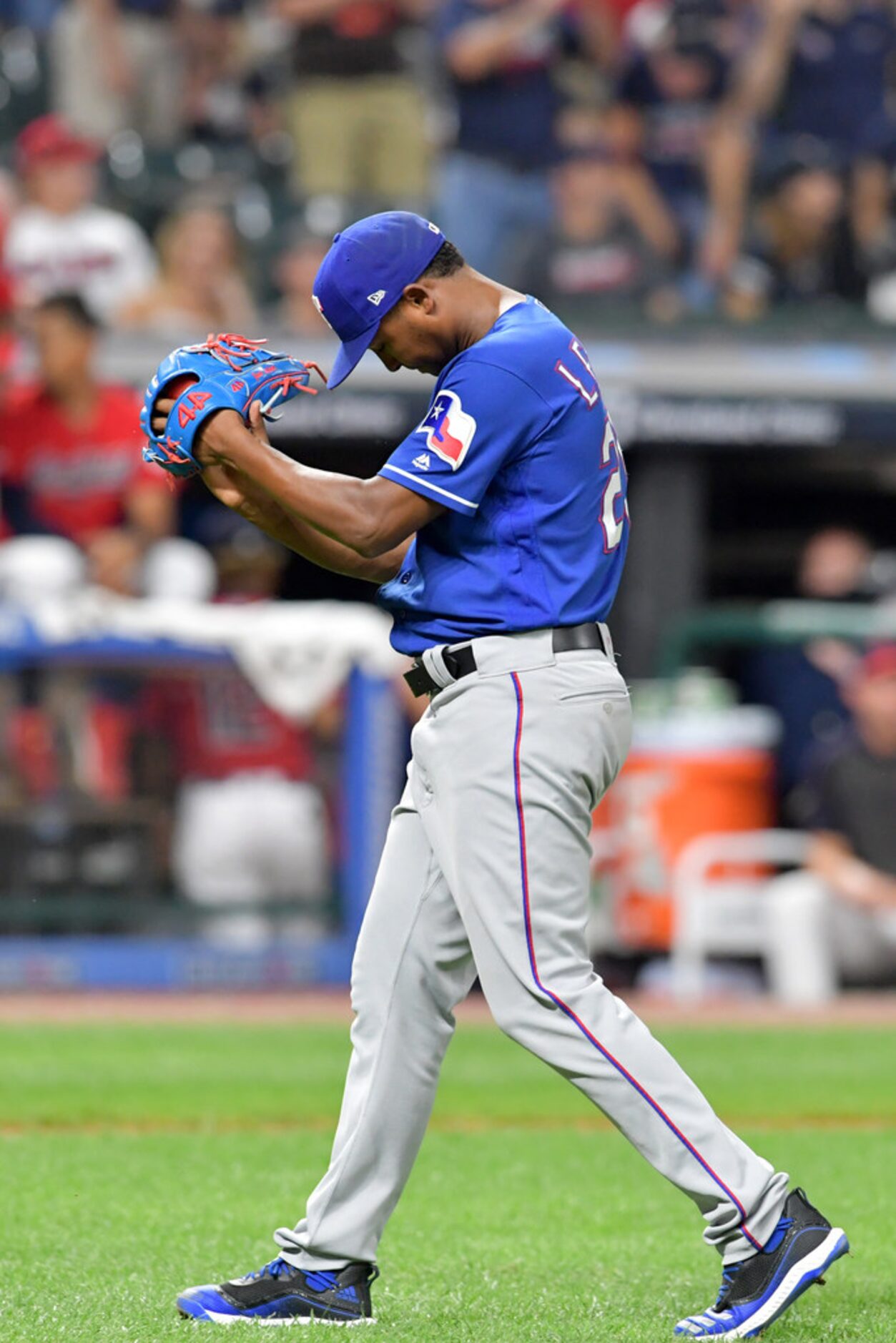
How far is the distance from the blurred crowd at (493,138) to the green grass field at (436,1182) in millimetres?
5640

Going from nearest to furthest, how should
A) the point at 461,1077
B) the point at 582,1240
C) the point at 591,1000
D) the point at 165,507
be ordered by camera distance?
the point at 591,1000 → the point at 582,1240 → the point at 461,1077 → the point at 165,507

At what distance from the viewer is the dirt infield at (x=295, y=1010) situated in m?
8.46

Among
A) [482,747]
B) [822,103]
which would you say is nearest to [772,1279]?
[482,747]

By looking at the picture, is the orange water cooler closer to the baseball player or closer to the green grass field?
the green grass field

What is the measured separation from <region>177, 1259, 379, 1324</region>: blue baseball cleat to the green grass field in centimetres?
6

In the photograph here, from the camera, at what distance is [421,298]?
3.50 metres

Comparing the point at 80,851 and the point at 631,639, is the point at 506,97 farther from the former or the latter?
the point at 80,851

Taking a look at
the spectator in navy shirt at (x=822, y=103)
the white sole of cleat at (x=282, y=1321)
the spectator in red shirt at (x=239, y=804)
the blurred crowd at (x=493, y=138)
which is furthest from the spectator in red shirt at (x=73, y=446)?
the white sole of cleat at (x=282, y=1321)

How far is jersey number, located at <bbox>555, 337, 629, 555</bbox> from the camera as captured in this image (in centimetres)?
351

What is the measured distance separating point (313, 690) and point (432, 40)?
554 centimetres

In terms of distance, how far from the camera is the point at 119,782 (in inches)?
345

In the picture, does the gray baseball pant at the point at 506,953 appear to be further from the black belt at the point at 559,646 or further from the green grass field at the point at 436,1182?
the green grass field at the point at 436,1182

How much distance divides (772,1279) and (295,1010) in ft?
18.4

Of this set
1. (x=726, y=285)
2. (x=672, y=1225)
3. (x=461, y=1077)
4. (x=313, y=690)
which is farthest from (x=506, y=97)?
(x=672, y=1225)
